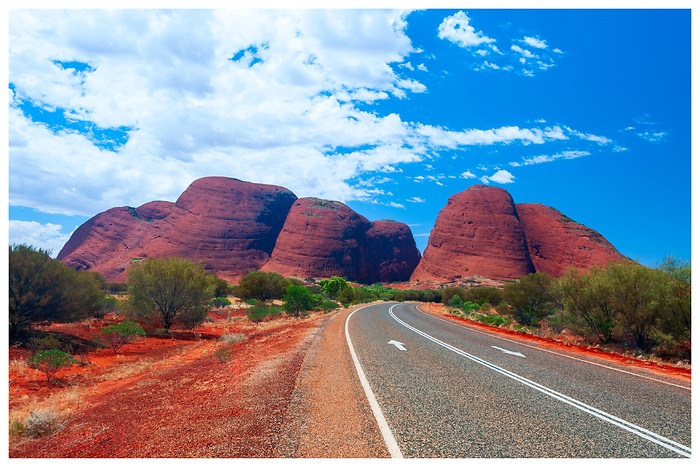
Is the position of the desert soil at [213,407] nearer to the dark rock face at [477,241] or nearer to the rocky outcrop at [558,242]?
the dark rock face at [477,241]

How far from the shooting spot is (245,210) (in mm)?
130875

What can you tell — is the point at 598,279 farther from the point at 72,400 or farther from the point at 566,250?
the point at 566,250

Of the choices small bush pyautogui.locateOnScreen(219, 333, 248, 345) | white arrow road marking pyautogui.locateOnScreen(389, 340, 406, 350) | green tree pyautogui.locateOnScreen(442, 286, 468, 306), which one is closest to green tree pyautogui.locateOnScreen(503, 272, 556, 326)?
white arrow road marking pyautogui.locateOnScreen(389, 340, 406, 350)

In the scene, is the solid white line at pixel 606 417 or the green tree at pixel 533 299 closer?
the solid white line at pixel 606 417

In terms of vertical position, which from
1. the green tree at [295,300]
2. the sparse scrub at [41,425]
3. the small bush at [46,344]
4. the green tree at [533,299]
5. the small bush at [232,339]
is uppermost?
the green tree at [533,299]

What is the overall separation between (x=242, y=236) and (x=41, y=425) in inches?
4700

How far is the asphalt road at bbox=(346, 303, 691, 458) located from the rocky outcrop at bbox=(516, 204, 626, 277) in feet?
361

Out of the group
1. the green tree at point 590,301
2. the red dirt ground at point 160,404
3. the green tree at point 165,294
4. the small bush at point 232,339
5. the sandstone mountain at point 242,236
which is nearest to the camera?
the red dirt ground at point 160,404

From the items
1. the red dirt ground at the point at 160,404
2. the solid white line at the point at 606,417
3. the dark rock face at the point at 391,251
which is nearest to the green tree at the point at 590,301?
the solid white line at the point at 606,417

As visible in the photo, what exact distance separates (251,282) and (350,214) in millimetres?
87586

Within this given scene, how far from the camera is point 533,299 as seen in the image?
32.5 metres

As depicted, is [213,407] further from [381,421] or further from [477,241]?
[477,241]

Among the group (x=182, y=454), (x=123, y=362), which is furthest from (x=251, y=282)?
(x=182, y=454)

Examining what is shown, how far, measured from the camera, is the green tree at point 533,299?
3238cm
